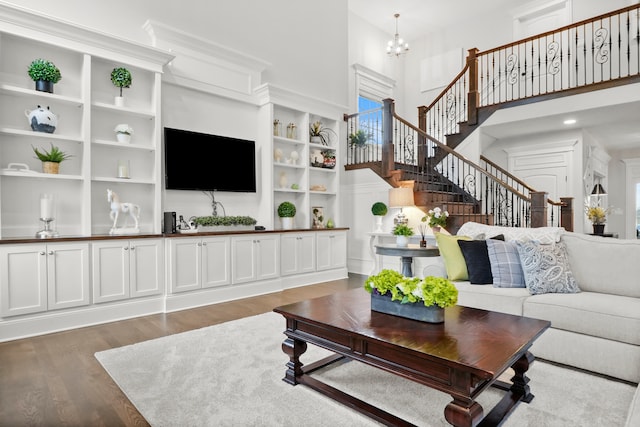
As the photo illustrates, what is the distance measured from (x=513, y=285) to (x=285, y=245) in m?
3.28

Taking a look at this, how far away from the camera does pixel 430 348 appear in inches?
67.3

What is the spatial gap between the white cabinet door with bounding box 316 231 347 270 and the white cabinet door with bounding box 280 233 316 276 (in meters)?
0.14

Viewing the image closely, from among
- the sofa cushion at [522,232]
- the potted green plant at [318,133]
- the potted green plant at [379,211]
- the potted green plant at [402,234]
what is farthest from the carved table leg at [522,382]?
the potted green plant at [318,133]

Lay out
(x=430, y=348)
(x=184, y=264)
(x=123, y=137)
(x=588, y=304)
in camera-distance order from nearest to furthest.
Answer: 1. (x=430, y=348)
2. (x=588, y=304)
3. (x=123, y=137)
4. (x=184, y=264)

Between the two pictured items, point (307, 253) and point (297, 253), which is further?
point (307, 253)

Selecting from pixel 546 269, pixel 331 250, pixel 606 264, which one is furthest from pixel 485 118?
pixel 546 269

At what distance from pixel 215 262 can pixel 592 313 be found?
3.78m

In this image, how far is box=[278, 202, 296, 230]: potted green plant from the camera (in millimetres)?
5703

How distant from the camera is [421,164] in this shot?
755cm

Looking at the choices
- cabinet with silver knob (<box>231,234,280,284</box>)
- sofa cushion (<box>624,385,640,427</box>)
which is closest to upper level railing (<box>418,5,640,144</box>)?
cabinet with silver knob (<box>231,234,280,284</box>)

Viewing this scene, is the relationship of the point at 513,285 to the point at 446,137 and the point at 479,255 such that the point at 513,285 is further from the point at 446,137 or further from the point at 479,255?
the point at 446,137

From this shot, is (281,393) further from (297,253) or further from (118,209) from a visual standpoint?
(297,253)

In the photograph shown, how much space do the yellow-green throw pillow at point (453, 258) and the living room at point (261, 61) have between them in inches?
110

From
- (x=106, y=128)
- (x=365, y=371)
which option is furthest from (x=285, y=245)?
(x=365, y=371)
